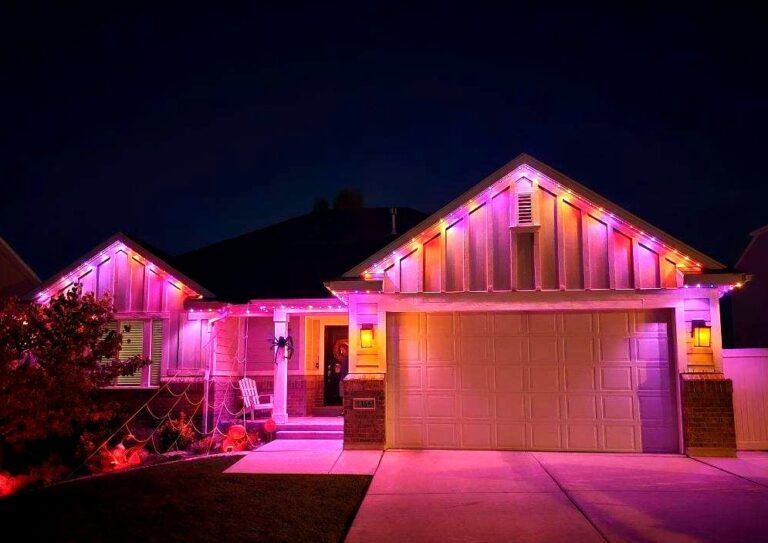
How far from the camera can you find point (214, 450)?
13102 mm

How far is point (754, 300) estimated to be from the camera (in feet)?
65.8

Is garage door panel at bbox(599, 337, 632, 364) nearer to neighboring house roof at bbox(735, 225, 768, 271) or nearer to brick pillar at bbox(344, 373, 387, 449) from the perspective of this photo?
brick pillar at bbox(344, 373, 387, 449)

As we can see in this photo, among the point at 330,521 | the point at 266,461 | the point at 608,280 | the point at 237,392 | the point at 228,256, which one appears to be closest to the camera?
the point at 330,521

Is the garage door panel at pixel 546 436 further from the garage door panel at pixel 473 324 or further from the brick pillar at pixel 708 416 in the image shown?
the brick pillar at pixel 708 416

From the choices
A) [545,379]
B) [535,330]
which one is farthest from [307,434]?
[535,330]

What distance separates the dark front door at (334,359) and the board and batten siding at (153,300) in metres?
3.21

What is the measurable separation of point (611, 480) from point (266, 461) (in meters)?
5.28

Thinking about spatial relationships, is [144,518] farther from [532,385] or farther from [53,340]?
[532,385]

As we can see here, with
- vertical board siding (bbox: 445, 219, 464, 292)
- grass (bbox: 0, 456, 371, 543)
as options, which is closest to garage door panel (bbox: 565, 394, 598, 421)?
vertical board siding (bbox: 445, 219, 464, 292)

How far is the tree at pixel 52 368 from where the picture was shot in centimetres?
1140

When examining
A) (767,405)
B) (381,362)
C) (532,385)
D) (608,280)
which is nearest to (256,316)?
(381,362)

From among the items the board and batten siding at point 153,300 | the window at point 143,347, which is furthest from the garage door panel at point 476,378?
the window at point 143,347

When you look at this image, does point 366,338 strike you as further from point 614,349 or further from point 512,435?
point 614,349

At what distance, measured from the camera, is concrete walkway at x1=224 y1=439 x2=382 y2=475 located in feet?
34.6
